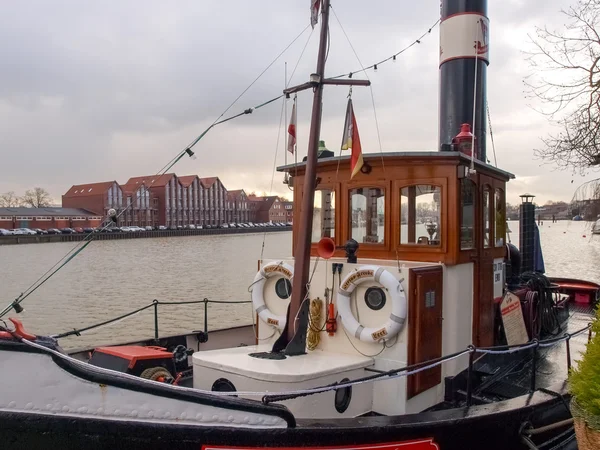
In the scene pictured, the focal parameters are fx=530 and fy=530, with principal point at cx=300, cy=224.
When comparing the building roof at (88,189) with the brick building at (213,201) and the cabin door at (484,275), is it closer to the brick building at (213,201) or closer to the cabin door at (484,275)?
the brick building at (213,201)

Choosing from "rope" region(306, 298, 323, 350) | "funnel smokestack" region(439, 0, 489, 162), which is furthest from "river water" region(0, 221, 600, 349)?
"rope" region(306, 298, 323, 350)

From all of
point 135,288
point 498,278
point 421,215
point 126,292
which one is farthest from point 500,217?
point 135,288

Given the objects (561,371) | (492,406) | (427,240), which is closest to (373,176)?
(427,240)

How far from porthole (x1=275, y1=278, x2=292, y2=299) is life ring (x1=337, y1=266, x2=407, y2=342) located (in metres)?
0.76

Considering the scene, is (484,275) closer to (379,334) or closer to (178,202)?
(379,334)

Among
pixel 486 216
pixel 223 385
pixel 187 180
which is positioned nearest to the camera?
pixel 223 385

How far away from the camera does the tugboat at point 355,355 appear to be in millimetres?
3359

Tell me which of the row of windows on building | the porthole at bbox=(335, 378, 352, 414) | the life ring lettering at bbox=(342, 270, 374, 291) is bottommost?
the porthole at bbox=(335, 378, 352, 414)

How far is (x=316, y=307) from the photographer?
5801 mm

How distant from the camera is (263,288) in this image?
6.28m

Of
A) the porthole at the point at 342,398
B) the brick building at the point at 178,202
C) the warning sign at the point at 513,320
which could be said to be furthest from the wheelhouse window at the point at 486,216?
the brick building at the point at 178,202

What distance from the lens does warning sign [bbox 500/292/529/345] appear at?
6.93 m

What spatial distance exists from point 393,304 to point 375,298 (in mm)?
291

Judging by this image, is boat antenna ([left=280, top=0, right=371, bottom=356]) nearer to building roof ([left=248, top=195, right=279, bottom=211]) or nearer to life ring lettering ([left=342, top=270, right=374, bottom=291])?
life ring lettering ([left=342, top=270, right=374, bottom=291])
